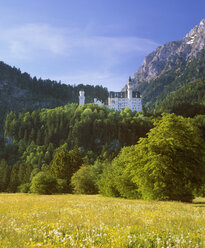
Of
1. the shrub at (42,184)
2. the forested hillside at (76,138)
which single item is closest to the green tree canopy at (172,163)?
the shrub at (42,184)

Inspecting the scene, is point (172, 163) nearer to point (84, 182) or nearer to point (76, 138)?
point (84, 182)

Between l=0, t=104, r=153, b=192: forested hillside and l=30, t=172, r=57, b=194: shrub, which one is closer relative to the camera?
l=30, t=172, r=57, b=194: shrub

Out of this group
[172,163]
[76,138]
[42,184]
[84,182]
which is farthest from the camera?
[76,138]

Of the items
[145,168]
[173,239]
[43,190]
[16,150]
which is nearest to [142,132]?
[16,150]

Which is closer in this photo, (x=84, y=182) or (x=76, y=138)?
(x=84, y=182)

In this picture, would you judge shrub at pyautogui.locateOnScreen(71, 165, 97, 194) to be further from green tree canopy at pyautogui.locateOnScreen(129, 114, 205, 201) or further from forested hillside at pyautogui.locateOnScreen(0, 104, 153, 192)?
forested hillside at pyautogui.locateOnScreen(0, 104, 153, 192)

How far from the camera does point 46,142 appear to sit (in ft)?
592

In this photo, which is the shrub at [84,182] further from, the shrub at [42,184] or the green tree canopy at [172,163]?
the green tree canopy at [172,163]

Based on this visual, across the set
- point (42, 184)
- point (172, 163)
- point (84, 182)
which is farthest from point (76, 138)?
point (172, 163)

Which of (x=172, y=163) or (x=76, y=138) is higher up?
(x=76, y=138)

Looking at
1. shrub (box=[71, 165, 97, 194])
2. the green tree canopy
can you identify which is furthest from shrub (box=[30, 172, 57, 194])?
the green tree canopy

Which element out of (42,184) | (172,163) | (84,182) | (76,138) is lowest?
(42,184)

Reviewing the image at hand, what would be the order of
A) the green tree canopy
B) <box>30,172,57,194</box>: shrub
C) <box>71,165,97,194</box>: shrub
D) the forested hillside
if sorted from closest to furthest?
the green tree canopy
<box>30,172,57,194</box>: shrub
<box>71,165,97,194</box>: shrub
the forested hillside

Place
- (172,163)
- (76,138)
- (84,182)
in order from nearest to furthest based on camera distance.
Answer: (172,163) < (84,182) < (76,138)
